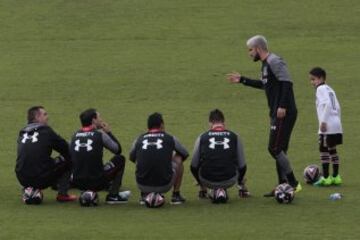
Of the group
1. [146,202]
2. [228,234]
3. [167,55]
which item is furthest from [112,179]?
[167,55]

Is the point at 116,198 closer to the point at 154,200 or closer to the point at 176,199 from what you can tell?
the point at 154,200

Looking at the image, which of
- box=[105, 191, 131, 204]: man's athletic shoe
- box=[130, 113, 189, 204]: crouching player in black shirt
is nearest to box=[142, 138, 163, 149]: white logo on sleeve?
box=[130, 113, 189, 204]: crouching player in black shirt

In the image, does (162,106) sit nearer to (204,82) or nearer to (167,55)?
(204,82)

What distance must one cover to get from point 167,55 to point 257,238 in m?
17.4

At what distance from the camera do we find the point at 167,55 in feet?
102

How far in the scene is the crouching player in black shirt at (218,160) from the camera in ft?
54.3

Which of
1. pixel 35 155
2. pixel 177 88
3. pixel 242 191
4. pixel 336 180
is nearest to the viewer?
pixel 35 155

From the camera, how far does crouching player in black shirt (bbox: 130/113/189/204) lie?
53.7ft

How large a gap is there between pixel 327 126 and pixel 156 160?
3.43 meters

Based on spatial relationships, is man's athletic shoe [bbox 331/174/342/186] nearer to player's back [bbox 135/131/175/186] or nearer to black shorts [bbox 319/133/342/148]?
black shorts [bbox 319/133/342/148]

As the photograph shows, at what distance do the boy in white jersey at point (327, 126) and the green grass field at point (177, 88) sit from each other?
0.41m

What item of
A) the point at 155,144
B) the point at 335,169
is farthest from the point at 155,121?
the point at 335,169

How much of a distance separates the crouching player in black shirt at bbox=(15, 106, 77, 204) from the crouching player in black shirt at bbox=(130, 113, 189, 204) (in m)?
1.24

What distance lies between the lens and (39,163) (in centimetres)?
1669
